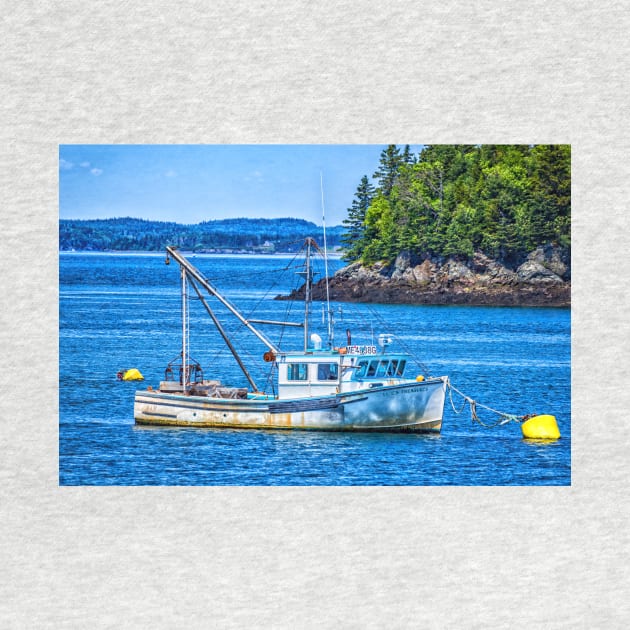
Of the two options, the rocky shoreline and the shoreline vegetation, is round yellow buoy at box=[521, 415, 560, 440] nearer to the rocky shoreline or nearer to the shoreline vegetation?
the shoreline vegetation

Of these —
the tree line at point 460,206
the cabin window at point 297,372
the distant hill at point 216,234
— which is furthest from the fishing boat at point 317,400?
the tree line at point 460,206

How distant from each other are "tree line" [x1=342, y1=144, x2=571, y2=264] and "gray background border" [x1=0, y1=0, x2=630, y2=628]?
3.38 m

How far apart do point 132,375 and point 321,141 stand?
8.16m

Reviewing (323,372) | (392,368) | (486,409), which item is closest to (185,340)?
(323,372)

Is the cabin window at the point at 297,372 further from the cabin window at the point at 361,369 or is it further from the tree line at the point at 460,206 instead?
the tree line at the point at 460,206

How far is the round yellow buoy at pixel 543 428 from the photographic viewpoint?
25734 mm

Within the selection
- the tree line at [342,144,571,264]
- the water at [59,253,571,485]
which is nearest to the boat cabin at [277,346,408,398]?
the water at [59,253,571,485]

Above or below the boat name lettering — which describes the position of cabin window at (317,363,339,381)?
below

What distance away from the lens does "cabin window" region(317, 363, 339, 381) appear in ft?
89.8

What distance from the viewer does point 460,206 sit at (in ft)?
109

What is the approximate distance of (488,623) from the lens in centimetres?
2136

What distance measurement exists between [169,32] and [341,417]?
7942 mm

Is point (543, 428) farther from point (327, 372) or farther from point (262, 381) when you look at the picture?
point (262, 381)

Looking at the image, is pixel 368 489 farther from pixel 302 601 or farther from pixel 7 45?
pixel 7 45
